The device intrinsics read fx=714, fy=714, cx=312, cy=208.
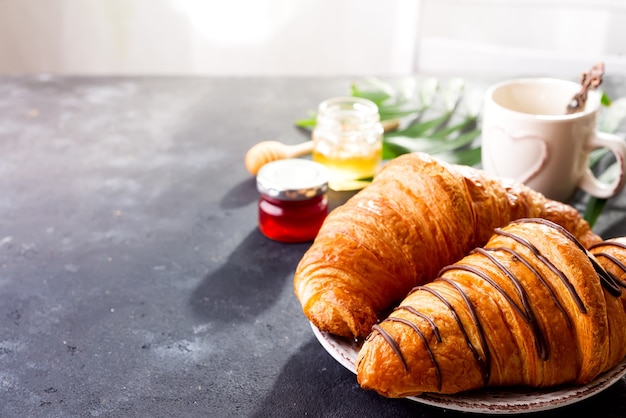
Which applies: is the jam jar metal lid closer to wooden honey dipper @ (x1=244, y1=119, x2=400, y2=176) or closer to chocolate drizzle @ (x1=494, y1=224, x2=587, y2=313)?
wooden honey dipper @ (x1=244, y1=119, x2=400, y2=176)

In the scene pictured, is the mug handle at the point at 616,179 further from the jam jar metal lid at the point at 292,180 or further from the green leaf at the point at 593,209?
the jam jar metal lid at the point at 292,180

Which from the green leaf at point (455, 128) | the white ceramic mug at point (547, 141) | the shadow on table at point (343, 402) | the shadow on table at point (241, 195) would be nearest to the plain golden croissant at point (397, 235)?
the shadow on table at point (343, 402)

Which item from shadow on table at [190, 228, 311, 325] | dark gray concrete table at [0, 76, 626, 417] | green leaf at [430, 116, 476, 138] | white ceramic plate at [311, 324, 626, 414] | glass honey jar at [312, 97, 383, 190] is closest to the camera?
white ceramic plate at [311, 324, 626, 414]

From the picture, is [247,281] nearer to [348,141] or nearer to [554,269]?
[348,141]

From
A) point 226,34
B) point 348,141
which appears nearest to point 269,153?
point 348,141

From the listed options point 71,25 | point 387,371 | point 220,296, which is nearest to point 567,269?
point 387,371

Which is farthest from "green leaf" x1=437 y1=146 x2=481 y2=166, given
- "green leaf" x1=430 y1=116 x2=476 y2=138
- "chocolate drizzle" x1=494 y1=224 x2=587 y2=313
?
"chocolate drizzle" x1=494 y1=224 x2=587 y2=313
